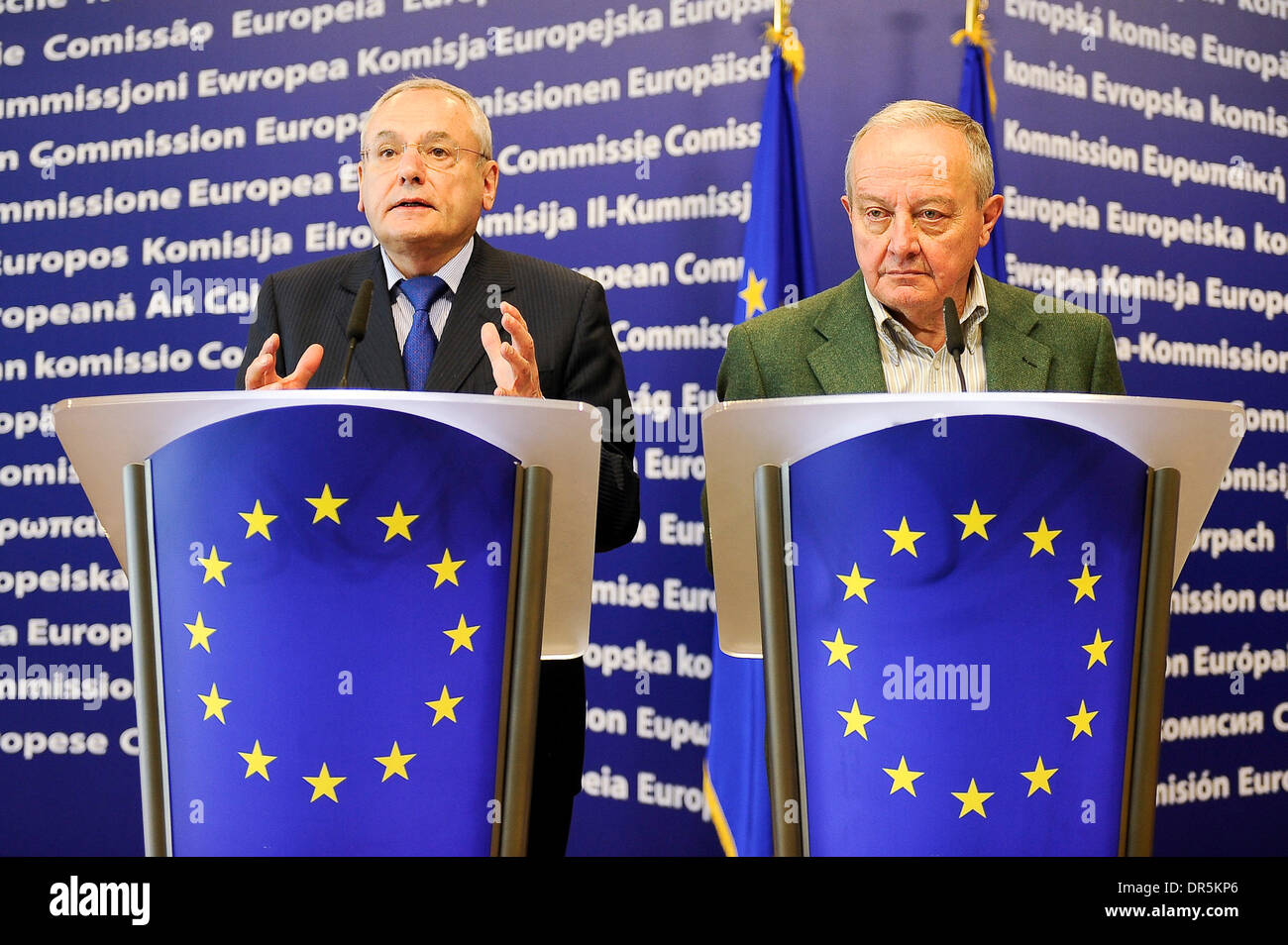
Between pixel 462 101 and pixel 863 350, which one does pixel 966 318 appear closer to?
pixel 863 350

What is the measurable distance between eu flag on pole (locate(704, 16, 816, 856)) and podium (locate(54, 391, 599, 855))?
5.94 feet

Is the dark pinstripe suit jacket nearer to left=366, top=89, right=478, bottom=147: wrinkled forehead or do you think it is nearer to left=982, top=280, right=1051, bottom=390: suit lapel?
left=366, top=89, right=478, bottom=147: wrinkled forehead

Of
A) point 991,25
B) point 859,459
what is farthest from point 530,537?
point 991,25

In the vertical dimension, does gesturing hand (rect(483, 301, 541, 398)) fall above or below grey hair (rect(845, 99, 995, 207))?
below

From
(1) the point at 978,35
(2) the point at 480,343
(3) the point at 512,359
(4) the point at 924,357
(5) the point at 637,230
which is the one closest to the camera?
(3) the point at 512,359

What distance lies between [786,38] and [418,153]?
146cm

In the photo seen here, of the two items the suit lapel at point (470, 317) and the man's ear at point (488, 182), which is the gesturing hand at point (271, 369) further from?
the man's ear at point (488, 182)

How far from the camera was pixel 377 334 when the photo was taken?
1746 mm

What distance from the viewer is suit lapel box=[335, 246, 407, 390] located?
1696 millimetres

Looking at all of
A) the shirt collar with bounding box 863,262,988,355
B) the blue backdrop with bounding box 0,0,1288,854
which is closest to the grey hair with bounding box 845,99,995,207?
the shirt collar with bounding box 863,262,988,355

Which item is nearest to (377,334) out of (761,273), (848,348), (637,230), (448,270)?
(448,270)

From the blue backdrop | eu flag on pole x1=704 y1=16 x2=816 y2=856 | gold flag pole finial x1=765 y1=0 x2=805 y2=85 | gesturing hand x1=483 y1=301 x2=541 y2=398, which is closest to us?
gesturing hand x1=483 y1=301 x2=541 y2=398

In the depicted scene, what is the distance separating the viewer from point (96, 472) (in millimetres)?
1030
